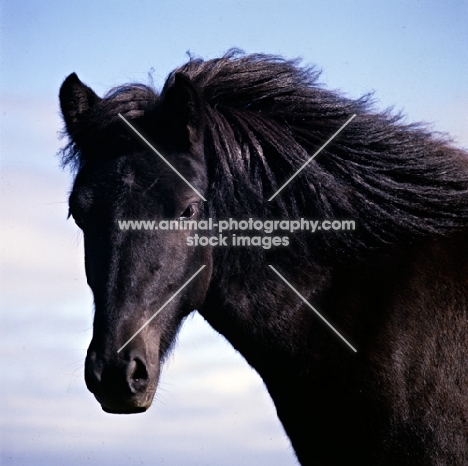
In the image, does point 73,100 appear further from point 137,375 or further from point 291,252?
point 137,375

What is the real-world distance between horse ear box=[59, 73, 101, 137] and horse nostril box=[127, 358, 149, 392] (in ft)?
5.32

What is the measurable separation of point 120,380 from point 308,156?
70.1 inches

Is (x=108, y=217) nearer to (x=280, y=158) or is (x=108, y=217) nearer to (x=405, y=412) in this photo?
(x=280, y=158)

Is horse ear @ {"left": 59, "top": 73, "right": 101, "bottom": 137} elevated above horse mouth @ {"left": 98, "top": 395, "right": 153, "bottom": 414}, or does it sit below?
above

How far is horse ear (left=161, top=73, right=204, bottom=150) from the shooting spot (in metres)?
5.02

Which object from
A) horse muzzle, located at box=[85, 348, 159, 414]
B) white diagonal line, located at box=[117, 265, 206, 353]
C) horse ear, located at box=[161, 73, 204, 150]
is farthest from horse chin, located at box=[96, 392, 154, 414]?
horse ear, located at box=[161, 73, 204, 150]

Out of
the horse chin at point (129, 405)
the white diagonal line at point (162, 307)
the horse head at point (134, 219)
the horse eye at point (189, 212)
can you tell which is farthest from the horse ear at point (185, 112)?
the horse chin at point (129, 405)

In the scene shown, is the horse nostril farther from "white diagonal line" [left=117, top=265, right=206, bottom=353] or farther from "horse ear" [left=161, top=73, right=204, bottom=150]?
"horse ear" [left=161, top=73, right=204, bottom=150]

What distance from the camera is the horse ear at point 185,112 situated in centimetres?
502

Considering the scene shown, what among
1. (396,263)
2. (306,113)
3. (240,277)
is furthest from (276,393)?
(306,113)

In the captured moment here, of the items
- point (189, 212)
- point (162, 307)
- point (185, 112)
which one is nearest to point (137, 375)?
point (162, 307)

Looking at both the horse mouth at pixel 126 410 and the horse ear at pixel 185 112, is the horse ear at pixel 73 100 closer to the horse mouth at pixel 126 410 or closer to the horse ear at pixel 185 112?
the horse ear at pixel 185 112

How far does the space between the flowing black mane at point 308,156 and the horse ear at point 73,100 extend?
151 millimetres

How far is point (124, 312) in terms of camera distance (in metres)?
4.52
